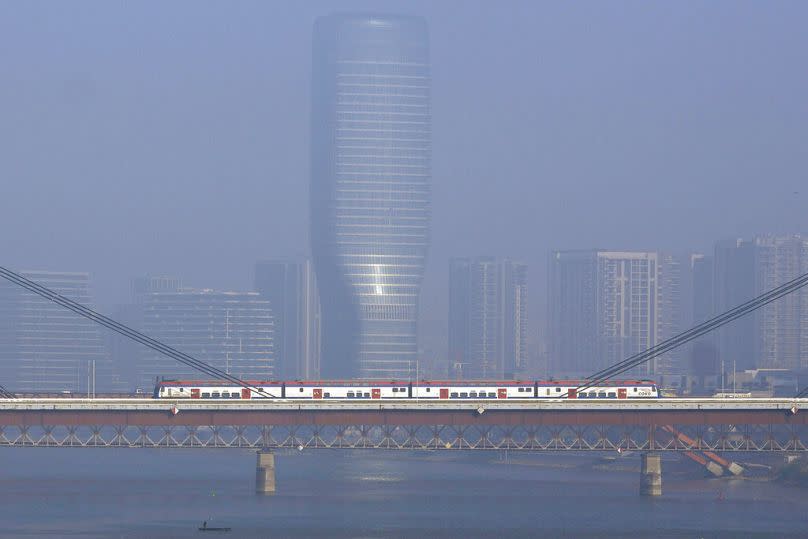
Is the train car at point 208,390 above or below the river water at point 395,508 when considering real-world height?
above

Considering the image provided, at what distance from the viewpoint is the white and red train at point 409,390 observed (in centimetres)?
16138

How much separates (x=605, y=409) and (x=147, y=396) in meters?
40.2

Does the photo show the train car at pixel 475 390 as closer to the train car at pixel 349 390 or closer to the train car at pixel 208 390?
the train car at pixel 349 390

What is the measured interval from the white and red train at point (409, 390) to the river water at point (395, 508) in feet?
29.3

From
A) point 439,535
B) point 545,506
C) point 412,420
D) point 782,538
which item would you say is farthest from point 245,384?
point 782,538

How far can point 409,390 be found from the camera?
531ft

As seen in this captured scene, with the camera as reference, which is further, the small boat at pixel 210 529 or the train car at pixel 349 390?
the train car at pixel 349 390

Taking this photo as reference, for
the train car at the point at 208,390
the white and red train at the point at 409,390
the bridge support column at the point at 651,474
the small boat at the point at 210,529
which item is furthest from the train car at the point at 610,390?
the small boat at the point at 210,529

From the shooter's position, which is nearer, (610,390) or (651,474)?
(651,474)

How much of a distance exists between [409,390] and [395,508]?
18023 millimetres

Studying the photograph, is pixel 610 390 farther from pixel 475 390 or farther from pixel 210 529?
pixel 210 529

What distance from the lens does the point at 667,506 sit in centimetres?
15088

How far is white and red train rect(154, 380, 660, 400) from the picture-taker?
529 feet

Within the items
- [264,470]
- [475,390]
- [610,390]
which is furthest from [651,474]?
[264,470]
